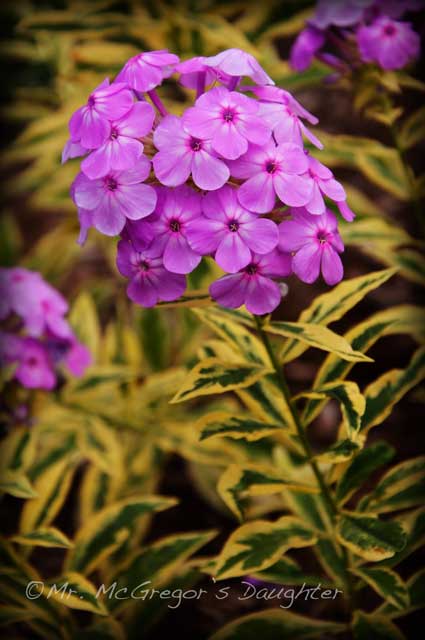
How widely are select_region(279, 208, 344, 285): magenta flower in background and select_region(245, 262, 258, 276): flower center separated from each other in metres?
0.05

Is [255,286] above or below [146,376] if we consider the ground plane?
above

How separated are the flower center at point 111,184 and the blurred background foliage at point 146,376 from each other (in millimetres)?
407

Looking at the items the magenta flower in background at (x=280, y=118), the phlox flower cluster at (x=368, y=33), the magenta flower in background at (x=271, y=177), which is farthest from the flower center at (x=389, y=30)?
the magenta flower in background at (x=271, y=177)

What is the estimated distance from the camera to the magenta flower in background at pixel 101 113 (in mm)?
965

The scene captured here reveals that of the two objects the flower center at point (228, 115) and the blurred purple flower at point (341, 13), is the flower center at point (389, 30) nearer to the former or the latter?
the blurred purple flower at point (341, 13)

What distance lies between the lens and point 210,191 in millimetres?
963

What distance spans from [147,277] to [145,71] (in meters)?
0.31

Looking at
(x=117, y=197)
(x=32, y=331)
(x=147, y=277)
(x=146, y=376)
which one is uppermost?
(x=117, y=197)

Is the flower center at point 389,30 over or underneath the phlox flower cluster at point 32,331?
over

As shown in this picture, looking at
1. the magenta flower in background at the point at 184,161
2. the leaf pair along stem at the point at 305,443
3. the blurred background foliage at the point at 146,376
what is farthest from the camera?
the blurred background foliage at the point at 146,376

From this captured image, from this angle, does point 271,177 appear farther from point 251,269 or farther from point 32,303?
point 32,303

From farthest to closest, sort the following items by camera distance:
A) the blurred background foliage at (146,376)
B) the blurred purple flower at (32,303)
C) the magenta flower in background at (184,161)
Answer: the blurred purple flower at (32,303)
the blurred background foliage at (146,376)
the magenta flower in background at (184,161)

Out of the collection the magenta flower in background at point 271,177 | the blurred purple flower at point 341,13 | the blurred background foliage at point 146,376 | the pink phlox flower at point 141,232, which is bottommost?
the blurred background foliage at point 146,376

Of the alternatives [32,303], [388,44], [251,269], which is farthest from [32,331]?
[388,44]
